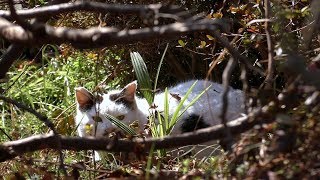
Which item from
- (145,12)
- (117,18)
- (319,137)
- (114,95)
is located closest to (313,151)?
(319,137)

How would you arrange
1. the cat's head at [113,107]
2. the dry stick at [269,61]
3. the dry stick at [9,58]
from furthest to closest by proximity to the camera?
the cat's head at [113,107] → the dry stick at [9,58] → the dry stick at [269,61]

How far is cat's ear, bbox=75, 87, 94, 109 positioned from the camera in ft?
14.3

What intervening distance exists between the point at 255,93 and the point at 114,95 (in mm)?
2799

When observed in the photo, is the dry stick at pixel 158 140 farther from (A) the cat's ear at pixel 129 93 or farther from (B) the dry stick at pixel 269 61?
(A) the cat's ear at pixel 129 93

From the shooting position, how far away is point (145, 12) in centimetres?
174

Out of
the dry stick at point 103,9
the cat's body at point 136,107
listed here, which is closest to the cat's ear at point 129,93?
the cat's body at point 136,107

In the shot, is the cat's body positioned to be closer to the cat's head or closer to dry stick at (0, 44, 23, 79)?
the cat's head

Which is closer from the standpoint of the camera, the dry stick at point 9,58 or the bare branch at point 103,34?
the bare branch at point 103,34

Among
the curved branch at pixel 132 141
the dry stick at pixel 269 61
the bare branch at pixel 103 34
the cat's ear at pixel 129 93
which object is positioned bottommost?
the cat's ear at pixel 129 93

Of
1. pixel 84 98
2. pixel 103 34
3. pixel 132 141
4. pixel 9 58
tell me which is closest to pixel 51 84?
pixel 84 98

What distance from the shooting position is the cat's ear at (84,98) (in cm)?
435

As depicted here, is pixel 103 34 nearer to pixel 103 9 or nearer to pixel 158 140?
pixel 103 9

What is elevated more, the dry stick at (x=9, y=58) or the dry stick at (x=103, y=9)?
the dry stick at (x=103, y=9)

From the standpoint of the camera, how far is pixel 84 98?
4.41m
